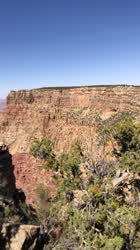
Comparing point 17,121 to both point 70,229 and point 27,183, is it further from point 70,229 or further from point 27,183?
point 70,229

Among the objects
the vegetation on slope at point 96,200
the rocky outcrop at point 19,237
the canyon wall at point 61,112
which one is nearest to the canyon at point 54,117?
the canyon wall at point 61,112

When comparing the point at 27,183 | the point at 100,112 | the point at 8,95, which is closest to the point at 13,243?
the point at 27,183

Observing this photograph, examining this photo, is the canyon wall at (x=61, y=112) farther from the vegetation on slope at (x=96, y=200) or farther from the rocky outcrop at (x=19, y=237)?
the rocky outcrop at (x=19, y=237)

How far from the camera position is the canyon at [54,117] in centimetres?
4350

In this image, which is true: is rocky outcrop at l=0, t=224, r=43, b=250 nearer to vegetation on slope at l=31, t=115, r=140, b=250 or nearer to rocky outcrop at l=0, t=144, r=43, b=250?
rocky outcrop at l=0, t=144, r=43, b=250

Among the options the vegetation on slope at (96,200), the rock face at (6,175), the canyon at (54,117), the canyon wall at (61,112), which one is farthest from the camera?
the canyon wall at (61,112)

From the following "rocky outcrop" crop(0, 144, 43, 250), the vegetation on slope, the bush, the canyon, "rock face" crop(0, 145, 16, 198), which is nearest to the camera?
the vegetation on slope

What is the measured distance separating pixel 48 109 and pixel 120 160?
34.7m

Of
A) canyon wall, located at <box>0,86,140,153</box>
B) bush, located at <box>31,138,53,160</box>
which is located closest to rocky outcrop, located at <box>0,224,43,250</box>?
bush, located at <box>31,138,53,160</box>

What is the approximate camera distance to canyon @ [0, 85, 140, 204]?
4350 centimetres

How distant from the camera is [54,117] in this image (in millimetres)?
52188

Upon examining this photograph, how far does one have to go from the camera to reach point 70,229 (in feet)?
56.5

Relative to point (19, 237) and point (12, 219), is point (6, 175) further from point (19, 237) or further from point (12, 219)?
point (19, 237)

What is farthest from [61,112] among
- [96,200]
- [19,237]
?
[19,237]
